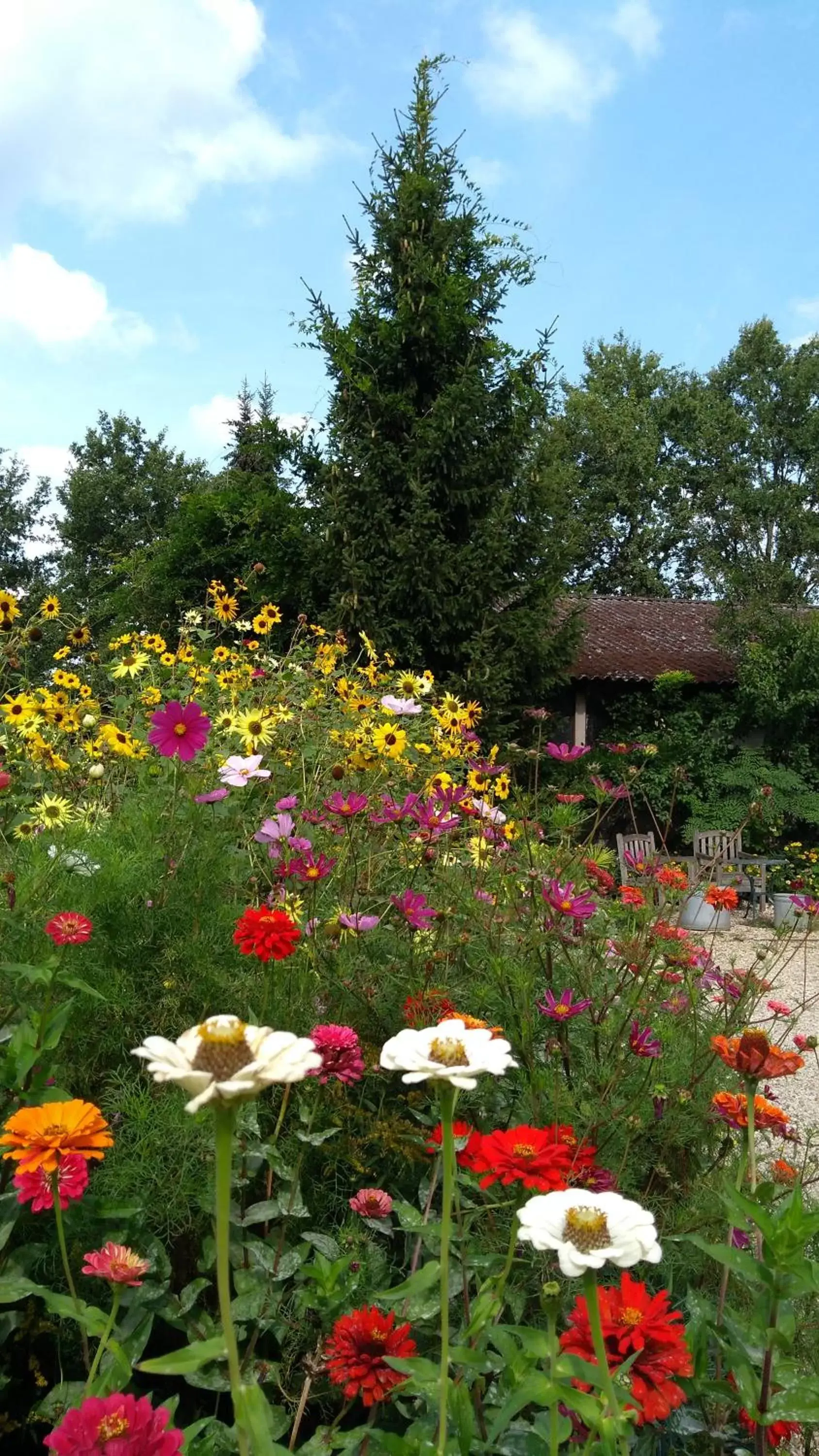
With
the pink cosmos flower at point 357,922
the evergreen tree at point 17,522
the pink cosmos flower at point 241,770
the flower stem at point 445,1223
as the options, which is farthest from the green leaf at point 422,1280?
the evergreen tree at point 17,522

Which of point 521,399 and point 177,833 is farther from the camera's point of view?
point 521,399

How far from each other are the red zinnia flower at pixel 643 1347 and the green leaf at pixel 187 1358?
0.37 m

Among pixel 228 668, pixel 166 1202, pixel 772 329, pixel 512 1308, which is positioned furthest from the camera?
pixel 772 329

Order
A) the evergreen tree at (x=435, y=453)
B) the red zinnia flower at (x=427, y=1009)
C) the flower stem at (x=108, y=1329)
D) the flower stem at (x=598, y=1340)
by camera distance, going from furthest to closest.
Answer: the evergreen tree at (x=435, y=453), the red zinnia flower at (x=427, y=1009), the flower stem at (x=108, y=1329), the flower stem at (x=598, y=1340)

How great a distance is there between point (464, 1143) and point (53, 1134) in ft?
1.87

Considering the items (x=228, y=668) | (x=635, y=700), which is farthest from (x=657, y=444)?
(x=228, y=668)

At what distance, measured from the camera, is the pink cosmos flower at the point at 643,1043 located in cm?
159

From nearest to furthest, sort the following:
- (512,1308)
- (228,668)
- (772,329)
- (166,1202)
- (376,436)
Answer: (512,1308), (166,1202), (228,668), (376,436), (772,329)

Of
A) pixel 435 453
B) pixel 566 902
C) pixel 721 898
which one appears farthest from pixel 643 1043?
pixel 435 453

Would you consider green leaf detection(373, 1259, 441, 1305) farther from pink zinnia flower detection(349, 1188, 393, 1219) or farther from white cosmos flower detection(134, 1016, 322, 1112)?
pink zinnia flower detection(349, 1188, 393, 1219)

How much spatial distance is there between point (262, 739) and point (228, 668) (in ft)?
6.54

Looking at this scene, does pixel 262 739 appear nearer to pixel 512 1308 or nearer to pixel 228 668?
pixel 512 1308

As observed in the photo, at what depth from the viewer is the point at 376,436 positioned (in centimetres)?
889

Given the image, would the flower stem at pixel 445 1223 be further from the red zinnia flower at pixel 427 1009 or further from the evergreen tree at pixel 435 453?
the evergreen tree at pixel 435 453
